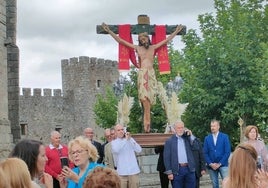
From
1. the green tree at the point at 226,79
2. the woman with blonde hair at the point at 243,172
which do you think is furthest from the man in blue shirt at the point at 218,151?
the green tree at the point at 226,79

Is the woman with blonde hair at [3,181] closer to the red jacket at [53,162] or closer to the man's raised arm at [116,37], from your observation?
the red jacket at [53,162]

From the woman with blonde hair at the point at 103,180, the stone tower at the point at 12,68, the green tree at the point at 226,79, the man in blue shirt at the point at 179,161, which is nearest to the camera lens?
the woman with blonde hair at the point at 103,180

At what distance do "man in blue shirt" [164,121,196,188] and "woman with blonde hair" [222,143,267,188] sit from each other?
495 centimetres

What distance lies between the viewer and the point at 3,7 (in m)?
15.9

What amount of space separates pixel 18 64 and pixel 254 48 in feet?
39.6

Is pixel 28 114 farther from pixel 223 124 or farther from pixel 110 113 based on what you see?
pixel 223 124

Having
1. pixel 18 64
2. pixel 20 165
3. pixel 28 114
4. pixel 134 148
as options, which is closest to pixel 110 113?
pixel 28 114

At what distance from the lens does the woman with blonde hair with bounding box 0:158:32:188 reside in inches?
173

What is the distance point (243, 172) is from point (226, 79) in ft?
68.0

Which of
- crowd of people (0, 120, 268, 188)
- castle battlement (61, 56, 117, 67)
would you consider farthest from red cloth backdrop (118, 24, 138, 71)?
castle battlement (61, 56, 117, 67)

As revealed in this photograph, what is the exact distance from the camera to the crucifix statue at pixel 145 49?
14.1 m

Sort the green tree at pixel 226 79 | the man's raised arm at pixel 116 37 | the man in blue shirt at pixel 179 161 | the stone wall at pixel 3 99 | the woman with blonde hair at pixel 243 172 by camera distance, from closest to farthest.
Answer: the woman with blonde hair at pixel 243 172
the man in blue shirt at pixel 179 161
the man's raised arm at pixel 116 37
the stone wall at pixel 3 99
the green tree at pixel 226 79

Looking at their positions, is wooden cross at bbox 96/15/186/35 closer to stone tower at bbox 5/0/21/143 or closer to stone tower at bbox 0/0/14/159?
stone tower at bbox 0/0/14/159

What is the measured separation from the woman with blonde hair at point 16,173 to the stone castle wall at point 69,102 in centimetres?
4228
